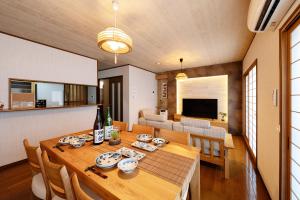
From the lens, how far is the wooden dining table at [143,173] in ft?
2.44

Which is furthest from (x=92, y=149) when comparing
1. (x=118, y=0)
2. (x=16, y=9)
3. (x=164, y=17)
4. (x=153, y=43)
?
(x=153, y=43)

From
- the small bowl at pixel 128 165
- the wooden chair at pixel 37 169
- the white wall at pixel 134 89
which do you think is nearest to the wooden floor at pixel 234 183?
the small bowl at pixel 128 165

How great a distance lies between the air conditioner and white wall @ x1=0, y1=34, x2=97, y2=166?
11.9ft

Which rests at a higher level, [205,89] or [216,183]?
[205,89]

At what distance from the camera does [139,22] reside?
77.5 inches

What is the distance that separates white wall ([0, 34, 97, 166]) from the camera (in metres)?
2.21

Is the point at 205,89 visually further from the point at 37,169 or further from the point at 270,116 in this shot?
the point at 37,169

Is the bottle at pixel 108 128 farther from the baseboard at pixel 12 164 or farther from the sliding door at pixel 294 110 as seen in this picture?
the baseboard at pixel 12 164

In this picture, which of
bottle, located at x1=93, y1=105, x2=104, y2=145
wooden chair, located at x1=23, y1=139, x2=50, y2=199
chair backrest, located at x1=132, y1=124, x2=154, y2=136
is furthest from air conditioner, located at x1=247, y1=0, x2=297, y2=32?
wooden chair, located at x1=23, y1=139, x2=50, y2=199

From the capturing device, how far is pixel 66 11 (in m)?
1.72

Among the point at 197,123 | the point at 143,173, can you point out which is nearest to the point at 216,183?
the point at 197,123

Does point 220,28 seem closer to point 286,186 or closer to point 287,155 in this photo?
point 287,155

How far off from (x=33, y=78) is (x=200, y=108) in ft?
16.5

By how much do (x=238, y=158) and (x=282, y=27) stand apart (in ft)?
8.00
